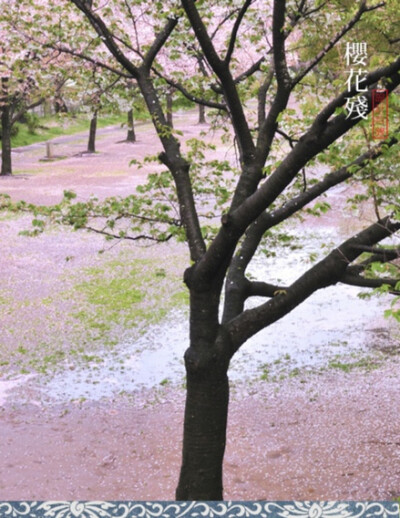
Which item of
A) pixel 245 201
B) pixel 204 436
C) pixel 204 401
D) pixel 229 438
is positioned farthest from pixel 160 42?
pixel 229 438

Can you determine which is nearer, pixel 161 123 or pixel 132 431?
pixel 161 123

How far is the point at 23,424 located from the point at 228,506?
25.5 ft

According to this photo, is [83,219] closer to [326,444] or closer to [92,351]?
[326,444]

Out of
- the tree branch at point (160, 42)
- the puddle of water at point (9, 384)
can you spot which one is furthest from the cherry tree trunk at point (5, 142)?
the tree branch at point (160, 42)

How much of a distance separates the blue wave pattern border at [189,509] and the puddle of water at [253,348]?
820cm

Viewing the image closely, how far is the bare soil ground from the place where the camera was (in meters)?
8.09

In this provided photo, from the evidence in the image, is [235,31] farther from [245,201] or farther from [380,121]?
[245,201]

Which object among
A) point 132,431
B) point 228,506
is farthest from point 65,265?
point 228,506

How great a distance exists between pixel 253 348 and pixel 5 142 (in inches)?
762

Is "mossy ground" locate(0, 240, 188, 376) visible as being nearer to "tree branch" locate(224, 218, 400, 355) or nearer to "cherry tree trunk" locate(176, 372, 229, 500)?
"cherry tree trunk" locate(176, 372, 229, 500)

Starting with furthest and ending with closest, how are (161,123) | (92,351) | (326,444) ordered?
1. (92,351)
2. (326,444)
3. (161,123)

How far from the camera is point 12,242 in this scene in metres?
20.1

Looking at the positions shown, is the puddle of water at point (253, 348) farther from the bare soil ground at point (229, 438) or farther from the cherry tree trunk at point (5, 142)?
the cherry tree trunk at point (5, 142)

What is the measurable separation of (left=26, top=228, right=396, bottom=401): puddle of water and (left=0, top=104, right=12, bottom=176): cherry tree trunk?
55.4 feet
